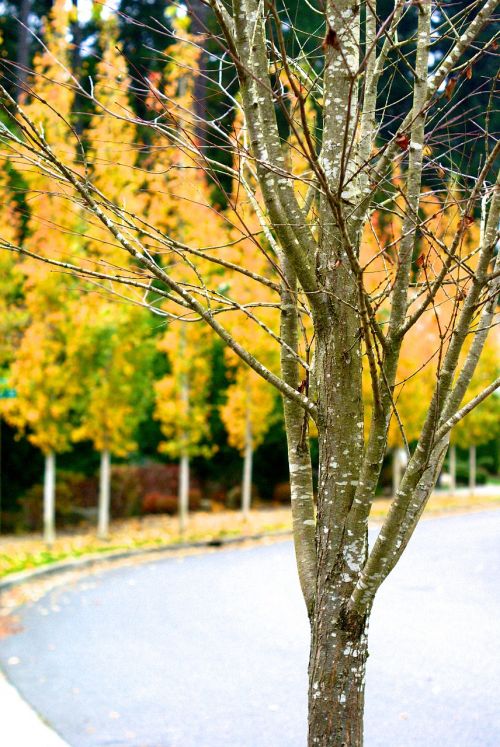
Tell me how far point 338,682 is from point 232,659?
17.3 feet

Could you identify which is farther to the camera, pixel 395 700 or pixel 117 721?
pixel 395 700

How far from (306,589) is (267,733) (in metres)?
3.40

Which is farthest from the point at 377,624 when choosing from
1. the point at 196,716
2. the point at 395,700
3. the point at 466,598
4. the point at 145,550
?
the point at 145,550

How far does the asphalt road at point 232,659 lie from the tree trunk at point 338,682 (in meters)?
3.17

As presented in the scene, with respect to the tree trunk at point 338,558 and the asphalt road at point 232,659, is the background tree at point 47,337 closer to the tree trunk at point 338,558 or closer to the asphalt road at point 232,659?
the asphalt road at point 232,659

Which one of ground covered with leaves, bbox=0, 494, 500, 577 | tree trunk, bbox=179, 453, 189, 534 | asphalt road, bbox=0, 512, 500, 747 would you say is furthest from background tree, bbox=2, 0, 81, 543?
asphalt road, bbox=0, 512, 500, 747

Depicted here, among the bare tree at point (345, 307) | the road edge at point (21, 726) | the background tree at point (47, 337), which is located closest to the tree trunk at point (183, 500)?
the background tree at point (47, 337)

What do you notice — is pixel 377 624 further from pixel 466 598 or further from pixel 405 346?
pixel 405 346

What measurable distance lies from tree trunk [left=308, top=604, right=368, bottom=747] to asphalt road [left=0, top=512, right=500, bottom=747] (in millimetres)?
3170

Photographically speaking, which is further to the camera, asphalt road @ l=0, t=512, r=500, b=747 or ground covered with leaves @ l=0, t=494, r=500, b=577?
ground covered with leaves @ l=0, t=494, r=500, b=577

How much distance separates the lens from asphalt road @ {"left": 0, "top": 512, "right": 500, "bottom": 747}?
6082 mm

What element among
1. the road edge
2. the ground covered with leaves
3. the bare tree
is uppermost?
the bare tree

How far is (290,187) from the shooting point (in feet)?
9.52

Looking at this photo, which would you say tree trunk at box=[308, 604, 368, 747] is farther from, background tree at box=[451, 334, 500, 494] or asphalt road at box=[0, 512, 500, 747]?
background tree at box=[451, 334, 500, 494]
